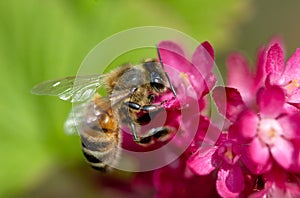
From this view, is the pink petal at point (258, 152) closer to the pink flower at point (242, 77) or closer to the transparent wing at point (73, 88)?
the pink flower at point (242, 77)

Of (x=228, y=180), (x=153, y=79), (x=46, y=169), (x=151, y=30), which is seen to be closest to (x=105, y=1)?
(x=151, y=30)

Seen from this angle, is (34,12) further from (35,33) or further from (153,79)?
(153,79)

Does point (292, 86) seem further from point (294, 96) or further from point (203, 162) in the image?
point (203, 162)

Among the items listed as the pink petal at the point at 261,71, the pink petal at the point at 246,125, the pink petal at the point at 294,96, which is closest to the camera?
the pink petal at the point at 246,125

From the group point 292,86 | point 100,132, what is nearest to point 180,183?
point 100,132

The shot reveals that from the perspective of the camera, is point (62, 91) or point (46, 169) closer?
point (62, 91)

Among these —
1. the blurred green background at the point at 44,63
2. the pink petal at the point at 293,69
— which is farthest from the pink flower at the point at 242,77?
the blurred green background at the point at 44,63
